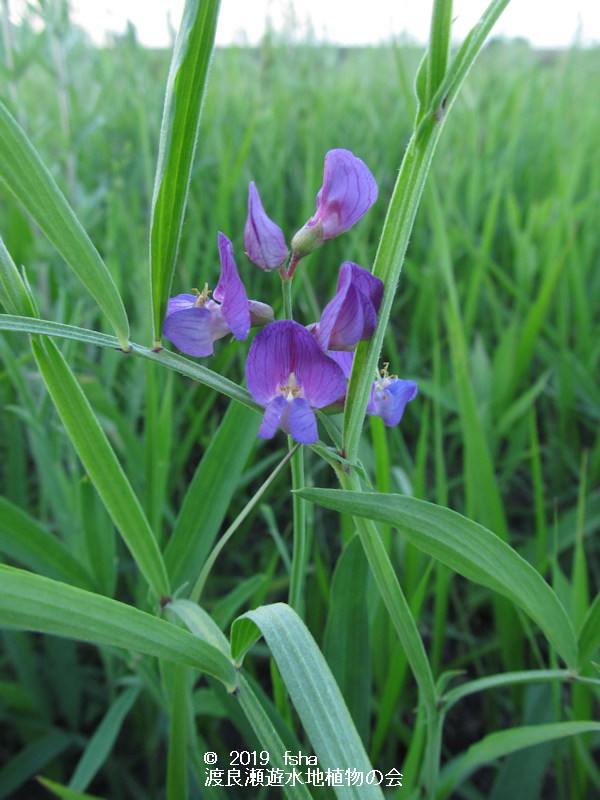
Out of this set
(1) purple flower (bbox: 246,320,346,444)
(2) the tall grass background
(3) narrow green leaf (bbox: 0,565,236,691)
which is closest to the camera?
(3) narrow green leaf (bbox: 0,565,236,691)

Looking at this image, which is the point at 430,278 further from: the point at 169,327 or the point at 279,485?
the point at 169,327

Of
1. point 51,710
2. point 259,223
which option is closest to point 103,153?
point 51,710

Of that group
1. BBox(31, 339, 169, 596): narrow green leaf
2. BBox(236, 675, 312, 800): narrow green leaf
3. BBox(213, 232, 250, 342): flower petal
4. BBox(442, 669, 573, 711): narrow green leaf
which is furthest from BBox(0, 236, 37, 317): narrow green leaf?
BBox(442, 669, 573, 711): narrow green leaf

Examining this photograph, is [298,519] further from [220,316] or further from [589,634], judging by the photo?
[589,634]

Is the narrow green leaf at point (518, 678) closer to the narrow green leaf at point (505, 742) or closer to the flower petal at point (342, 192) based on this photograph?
the narrow green leaf at point (505, 742)

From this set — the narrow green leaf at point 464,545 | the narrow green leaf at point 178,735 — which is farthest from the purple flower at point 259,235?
the narrow green leaf at point 178,735

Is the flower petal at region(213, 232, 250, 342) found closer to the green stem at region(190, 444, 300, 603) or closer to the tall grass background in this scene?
the green stem at region(190, 444, 300, 603)
